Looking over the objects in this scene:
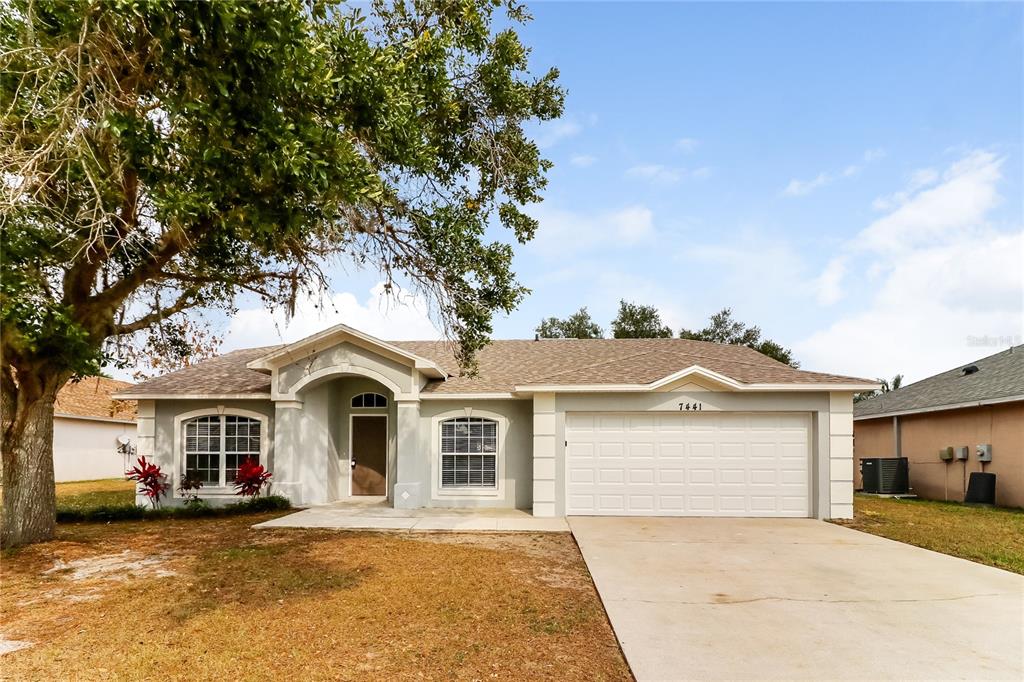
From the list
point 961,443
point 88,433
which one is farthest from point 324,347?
point 88,433

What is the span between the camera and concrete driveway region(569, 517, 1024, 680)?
4891 mm

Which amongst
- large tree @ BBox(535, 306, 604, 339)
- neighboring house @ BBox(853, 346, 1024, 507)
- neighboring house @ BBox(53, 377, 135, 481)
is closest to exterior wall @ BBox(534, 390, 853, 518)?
neighboring house @ BBox(853, 346, 1024, 507)

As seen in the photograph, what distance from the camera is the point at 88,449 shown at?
1062 inches

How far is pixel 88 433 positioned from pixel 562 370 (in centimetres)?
2395

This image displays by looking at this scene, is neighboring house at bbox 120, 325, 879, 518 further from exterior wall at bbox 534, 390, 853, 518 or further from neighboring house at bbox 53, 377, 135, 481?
neighboring house at bbox 53, 377, 135, 481

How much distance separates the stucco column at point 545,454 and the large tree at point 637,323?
26.4m

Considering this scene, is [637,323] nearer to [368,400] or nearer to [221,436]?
[368,400]

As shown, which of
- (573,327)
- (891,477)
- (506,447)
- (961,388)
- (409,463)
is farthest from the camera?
(573,327)

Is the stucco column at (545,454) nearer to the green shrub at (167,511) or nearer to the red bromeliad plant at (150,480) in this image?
the green shrub at (167,511)

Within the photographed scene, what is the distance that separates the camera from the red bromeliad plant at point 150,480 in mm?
14047

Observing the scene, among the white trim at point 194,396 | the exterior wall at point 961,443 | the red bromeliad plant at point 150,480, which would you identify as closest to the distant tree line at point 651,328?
the exterior wall at point 961,443

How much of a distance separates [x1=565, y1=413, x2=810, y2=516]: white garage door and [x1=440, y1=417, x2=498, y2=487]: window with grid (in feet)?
7.21

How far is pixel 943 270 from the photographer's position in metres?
15.4

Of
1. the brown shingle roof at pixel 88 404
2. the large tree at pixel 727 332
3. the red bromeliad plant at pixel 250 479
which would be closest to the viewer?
the red bromeliad plant at pixel 250 479
